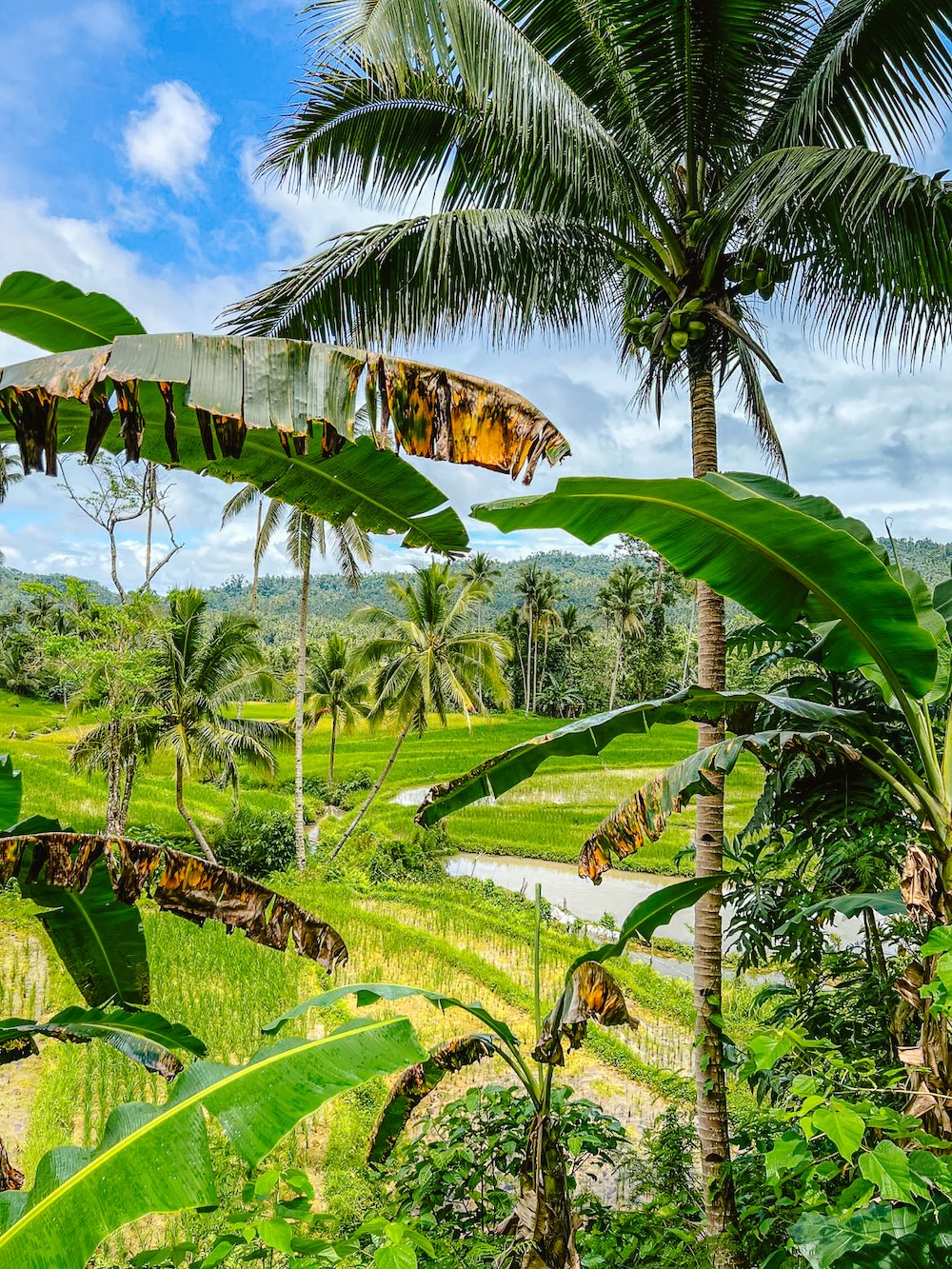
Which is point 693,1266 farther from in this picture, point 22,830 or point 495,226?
point 495,226

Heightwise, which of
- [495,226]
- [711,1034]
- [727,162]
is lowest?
[711,1034]

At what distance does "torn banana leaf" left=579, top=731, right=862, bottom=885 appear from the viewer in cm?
216

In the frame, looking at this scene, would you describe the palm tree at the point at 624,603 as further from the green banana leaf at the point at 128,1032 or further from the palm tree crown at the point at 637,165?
the green banana leaf at the point at 128,1032

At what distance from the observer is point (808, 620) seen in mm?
2152

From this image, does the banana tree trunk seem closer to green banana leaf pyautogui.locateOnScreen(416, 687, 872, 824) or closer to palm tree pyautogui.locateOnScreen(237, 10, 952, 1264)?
green banana leaf pyautogui.locateOnScreen(416, 687, 872, 824)

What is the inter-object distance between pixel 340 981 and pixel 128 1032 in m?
5.37

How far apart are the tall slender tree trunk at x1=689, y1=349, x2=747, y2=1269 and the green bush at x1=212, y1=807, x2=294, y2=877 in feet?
33.3

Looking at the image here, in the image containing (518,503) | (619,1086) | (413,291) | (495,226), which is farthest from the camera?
(619,1086)

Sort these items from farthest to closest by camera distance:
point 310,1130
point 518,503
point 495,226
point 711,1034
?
1. point 310,1130
2. point 495,226
3. point 711,1034
4. point 518,503

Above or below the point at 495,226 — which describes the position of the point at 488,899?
below

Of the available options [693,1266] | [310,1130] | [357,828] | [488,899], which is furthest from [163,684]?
[693,1266]

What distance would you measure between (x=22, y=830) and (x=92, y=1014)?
56 cm

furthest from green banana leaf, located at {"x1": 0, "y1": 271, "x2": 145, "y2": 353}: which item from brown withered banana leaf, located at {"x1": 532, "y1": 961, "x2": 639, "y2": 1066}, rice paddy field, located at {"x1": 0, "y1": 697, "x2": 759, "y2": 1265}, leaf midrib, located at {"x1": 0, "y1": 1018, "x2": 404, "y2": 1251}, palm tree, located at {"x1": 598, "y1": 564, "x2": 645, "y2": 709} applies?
palm tree, located at {"x1": 598, "y1": 564, "x2": 645, "y2": 709}

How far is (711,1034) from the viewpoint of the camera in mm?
2707
